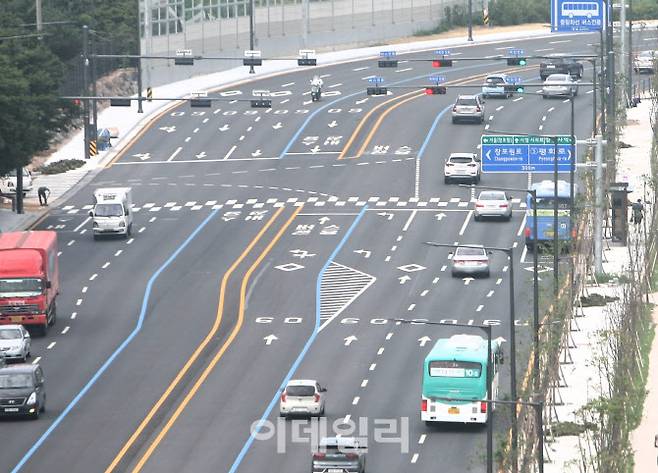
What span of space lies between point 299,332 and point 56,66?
145 ft

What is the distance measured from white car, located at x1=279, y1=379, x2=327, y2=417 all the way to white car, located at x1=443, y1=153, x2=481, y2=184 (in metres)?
45.4

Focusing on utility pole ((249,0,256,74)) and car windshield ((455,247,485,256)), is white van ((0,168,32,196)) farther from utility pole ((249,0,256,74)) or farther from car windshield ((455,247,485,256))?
utility pole ((249,0,256,74))

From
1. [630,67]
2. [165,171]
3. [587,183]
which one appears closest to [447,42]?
[630,67]

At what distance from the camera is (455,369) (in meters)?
72.7

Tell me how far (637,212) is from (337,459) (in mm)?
48431

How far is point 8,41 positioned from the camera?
119438 mm

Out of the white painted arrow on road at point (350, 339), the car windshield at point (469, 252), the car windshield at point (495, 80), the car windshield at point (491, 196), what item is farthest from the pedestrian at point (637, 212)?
the car windshield at point (495, 80)

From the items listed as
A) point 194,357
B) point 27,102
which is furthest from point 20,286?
point 27,102

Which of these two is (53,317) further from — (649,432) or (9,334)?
(649,432)

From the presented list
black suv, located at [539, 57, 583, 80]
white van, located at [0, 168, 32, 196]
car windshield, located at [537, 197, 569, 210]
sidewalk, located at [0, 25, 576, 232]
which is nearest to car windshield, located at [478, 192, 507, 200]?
car windshield, located at [537, 197, 569, 210]

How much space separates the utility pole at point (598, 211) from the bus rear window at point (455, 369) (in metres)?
27.4

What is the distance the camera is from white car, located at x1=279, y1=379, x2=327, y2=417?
74.9 m

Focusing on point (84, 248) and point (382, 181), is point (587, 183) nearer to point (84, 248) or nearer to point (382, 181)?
point (382, 181)

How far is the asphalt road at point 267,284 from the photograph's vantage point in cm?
7356
